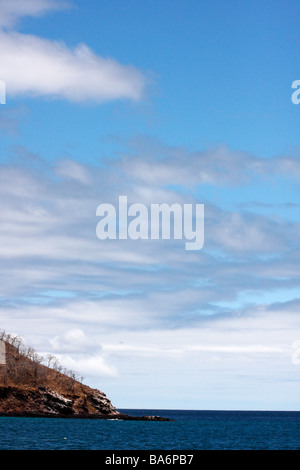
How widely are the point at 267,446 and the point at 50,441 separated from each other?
43200 mm

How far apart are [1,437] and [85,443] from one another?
57.4ft

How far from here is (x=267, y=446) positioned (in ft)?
366
